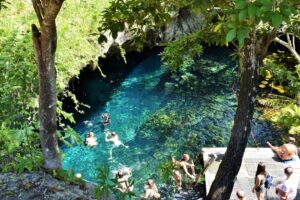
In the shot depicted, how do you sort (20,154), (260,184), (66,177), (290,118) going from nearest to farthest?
(66,177) < (20,154) < (260,184) < (290,118)

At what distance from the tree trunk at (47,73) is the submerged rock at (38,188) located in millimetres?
345

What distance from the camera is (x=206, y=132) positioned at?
56.3 ft

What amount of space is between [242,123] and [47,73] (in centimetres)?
437

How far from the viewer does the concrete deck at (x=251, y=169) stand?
10617 millimetres

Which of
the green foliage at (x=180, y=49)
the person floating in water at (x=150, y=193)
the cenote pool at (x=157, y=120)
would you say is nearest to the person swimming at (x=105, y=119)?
the cenote pool at (x=157, y=120)

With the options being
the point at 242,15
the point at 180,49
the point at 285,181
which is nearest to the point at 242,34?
the point at 242,15

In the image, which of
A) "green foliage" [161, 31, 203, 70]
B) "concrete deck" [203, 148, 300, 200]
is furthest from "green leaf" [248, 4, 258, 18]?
"concrete deck" [203, 148, 300, 200]

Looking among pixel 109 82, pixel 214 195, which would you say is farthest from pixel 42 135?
pixel 109 82

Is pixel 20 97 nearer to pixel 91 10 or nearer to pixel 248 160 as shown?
pixel 248 160

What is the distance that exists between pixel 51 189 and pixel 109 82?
61.6ft

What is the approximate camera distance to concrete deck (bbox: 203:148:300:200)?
34.8 ft

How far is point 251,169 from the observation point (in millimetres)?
11977

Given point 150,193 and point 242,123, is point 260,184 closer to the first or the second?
point 242,123

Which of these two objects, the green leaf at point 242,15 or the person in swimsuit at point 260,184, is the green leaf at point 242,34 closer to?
the green leaf at point 242,15
